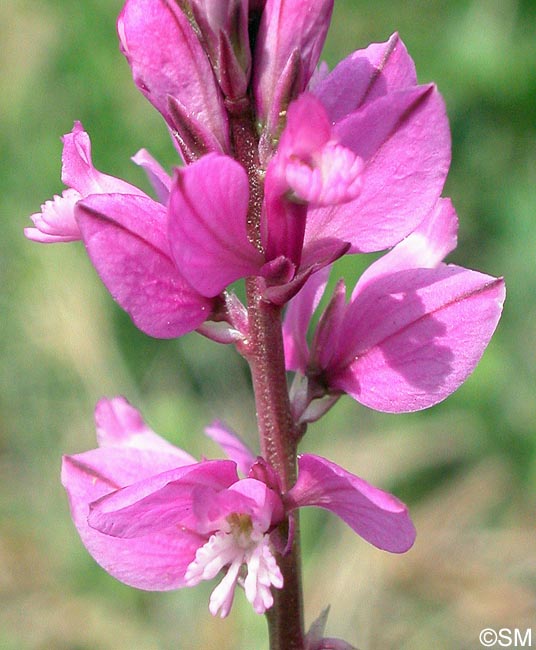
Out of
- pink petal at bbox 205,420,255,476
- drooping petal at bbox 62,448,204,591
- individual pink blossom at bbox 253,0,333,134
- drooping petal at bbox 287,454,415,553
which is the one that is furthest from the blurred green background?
individual pink blossom at bbox 253,0,333,134

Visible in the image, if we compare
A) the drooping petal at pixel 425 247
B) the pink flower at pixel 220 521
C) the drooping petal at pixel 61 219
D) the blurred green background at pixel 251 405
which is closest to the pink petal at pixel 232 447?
the pink flower at pixel 220 521

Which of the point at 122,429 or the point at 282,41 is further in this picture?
the point at 122,429

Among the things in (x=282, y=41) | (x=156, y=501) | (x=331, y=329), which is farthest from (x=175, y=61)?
(x=156, y=501)

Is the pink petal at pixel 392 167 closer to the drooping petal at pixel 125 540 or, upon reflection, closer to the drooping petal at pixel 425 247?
the drooping petal at pixel 425 247

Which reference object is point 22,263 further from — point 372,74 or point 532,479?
point 372,74

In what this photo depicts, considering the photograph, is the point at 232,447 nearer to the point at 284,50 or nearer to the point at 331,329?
the point at 331,329

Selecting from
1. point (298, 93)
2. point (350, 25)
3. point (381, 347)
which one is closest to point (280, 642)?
point (381, 347)
